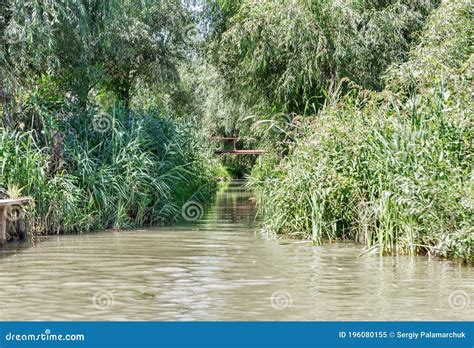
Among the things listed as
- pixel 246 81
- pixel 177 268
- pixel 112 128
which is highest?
pixel 246 81

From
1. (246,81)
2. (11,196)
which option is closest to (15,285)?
(11,196)

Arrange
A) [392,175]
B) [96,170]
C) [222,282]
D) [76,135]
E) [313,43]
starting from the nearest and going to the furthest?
1. [222,282]
2. [392,175]
3. [96,170]
4. [76,135]
5. [313,43]

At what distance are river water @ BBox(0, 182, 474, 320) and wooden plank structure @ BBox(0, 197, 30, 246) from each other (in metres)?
0.48

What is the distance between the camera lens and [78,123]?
15.6 m

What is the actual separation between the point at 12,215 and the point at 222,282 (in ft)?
17.6

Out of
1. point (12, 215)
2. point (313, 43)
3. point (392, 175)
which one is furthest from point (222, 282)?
point (313, 43)

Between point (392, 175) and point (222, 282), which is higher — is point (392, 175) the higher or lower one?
the higher one

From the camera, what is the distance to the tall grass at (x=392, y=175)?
9.55 meters

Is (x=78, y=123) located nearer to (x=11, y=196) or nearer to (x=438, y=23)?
(x=11, y=196)

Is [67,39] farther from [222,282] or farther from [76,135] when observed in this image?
[222,282]

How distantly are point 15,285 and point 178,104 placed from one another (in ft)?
59.8

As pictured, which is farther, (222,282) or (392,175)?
(392,175)

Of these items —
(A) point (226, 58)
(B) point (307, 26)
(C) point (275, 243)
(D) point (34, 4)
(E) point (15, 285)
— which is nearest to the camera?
(E) point (15, 285)

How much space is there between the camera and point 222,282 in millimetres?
8469
